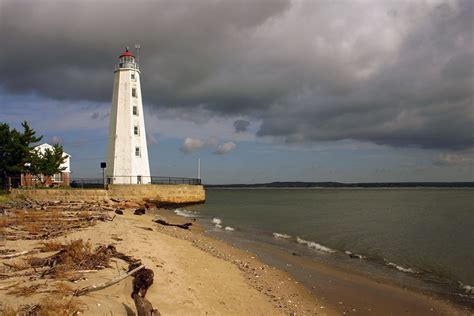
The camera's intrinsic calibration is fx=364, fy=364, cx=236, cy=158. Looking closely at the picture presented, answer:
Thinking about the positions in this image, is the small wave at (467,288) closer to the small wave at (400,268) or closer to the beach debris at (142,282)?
the small wave at (400,268)

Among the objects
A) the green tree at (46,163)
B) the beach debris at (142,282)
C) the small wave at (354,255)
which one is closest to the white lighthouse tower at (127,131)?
the green tree at (46,163)

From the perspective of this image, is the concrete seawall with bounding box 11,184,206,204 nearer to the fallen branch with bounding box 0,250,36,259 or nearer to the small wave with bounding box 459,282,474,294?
the fallen branch with bounding box 0,250,36,259

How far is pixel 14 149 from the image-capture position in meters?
35.2

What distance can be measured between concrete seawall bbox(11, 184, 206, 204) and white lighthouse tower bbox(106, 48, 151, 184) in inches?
62.6

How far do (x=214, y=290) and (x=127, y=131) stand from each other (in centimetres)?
3319

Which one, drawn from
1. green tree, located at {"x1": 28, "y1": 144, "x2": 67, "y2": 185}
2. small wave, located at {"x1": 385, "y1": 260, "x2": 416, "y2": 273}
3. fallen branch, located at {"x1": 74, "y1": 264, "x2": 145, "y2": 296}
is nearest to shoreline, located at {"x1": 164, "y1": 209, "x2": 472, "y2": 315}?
small wave, located at {"x1": 385, "y1": 260, "x2": 416, "y2": 273}

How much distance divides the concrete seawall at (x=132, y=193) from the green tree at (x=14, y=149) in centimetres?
410

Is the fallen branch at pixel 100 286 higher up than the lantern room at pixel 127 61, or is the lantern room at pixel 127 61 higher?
the lantern room at pixel 127 61

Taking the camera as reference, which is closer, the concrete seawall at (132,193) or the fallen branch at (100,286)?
the fallen branch at (100,286)

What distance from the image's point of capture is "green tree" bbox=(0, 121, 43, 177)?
34812 millimetres

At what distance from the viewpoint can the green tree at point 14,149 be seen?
34.8 metres

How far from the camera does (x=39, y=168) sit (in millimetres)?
36500

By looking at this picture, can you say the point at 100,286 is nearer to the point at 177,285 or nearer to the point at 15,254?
the point at 177,285

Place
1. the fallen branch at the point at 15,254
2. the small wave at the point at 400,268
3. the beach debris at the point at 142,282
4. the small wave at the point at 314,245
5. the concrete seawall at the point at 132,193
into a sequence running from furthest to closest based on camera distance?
the concrete seawall at the point at 132,193
the small wave at the point at 314,245
the small wave at the point at 400,268
the fallen branch at the point at 15,254
the beach debris at the point at 142,282
